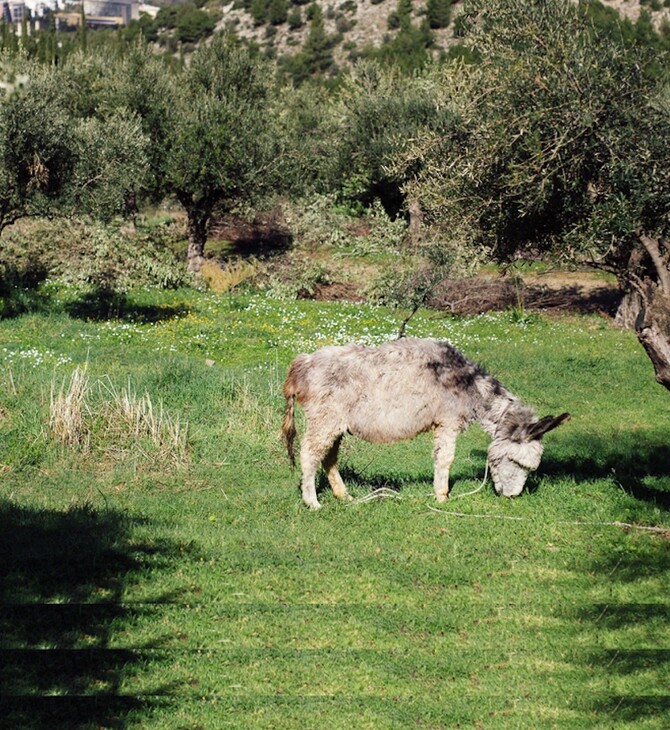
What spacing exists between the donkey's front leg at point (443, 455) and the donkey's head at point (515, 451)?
0.52 m

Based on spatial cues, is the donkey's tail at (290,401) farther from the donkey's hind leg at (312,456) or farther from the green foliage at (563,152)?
the green foliage at (563,152)

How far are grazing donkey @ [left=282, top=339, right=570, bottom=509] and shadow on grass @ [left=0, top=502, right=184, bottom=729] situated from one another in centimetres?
255

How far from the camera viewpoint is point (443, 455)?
40.4 feet

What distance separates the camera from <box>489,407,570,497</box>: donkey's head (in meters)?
12.1

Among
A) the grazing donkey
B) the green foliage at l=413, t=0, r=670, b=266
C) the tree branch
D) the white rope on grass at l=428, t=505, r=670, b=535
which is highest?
the green foliage at l=413, t=0, r=670, b=266

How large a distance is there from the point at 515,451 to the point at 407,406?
144 centimetres

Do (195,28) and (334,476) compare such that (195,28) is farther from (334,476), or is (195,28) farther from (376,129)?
(334,476)

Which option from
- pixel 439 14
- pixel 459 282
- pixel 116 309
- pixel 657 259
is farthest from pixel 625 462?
pixel 439 14

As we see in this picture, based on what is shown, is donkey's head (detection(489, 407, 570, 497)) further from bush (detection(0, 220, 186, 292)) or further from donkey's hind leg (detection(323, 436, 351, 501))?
bush (detection(0, 220, 186, 292))

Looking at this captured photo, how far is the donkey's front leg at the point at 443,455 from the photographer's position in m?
12.3

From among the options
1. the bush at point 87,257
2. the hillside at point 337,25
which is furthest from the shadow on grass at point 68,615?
the hillside at point 337,25

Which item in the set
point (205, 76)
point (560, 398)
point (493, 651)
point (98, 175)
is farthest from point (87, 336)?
point (205, 76)

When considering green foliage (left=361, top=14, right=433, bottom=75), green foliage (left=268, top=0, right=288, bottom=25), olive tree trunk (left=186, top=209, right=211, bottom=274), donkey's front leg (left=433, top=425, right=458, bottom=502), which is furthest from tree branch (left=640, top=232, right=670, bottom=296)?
green foliage (left=268, top=0, right=288, bottom=25)

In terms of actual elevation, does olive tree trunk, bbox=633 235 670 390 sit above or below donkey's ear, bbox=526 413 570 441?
above
